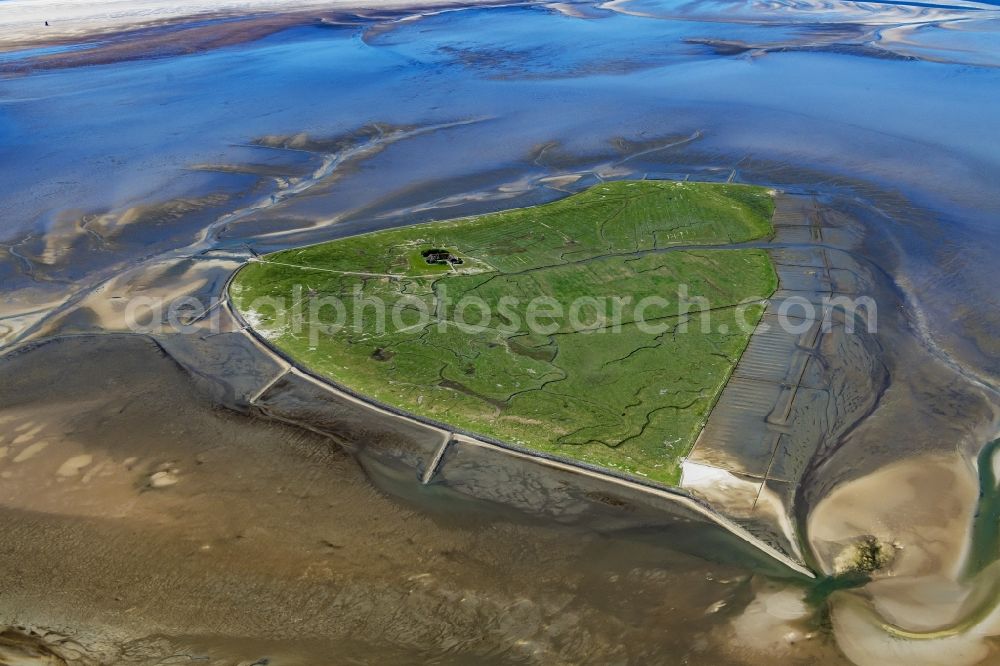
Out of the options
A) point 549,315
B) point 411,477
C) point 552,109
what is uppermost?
point 552,109

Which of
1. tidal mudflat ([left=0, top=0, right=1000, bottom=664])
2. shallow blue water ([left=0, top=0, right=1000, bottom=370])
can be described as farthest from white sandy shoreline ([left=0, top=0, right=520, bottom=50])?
tidal mudflat ([left=0, top=0, right=1000, bottom=664])

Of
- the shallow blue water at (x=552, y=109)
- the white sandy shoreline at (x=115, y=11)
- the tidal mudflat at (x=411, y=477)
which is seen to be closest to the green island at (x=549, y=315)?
the tidal mudflat at (x=411, y=477)

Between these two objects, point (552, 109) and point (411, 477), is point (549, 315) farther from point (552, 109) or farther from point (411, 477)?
point (552, 109)

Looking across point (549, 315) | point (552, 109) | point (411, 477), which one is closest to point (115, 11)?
point (552, 109)

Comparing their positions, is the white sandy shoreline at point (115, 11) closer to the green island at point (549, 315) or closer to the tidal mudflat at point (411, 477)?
the tidal mudflat at point (411, 477)

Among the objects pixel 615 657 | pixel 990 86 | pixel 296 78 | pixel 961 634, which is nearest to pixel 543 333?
pixel 615 657

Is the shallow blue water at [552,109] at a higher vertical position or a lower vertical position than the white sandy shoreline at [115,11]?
lower

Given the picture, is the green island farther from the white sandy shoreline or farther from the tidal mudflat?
the white sandy shoreline
